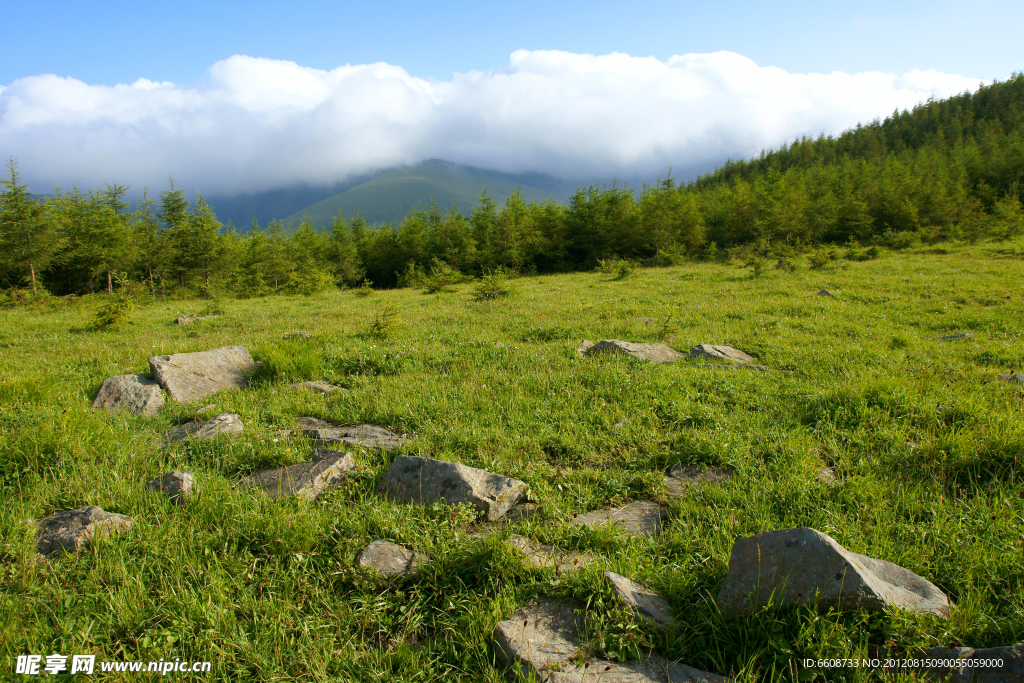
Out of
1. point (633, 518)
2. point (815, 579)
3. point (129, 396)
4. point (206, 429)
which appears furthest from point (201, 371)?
point (815, 579)

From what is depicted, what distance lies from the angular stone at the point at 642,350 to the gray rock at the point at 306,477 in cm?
548

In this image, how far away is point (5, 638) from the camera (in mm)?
2436

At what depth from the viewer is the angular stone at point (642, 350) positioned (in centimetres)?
850

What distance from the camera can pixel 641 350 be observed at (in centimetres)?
874

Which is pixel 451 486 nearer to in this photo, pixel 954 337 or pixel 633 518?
pixel 633 518

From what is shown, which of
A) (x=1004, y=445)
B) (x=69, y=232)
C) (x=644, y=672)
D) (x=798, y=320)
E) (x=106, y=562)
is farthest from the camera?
(x=69, y=232)

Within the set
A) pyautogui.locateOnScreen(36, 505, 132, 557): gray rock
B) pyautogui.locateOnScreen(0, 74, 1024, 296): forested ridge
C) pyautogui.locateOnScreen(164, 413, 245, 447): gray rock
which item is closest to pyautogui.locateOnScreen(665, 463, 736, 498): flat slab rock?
pyautogui.locateOnScreen(36, 505, 132, 557): gray rock

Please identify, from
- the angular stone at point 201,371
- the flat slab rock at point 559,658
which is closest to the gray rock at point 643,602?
the flat slab rock at point 559,658

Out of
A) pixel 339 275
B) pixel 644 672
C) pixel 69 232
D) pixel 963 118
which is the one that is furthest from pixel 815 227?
pixel 963 118

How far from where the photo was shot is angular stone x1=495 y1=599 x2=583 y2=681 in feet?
7.91

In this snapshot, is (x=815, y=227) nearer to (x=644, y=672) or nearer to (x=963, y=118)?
(x=644, y=672)

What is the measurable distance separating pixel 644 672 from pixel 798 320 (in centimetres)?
1178

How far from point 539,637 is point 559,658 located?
0.55 feet

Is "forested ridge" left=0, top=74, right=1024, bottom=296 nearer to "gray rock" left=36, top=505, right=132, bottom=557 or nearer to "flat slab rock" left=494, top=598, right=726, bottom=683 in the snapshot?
"gray rock" left=36, top=505, right=132, bottom=557
